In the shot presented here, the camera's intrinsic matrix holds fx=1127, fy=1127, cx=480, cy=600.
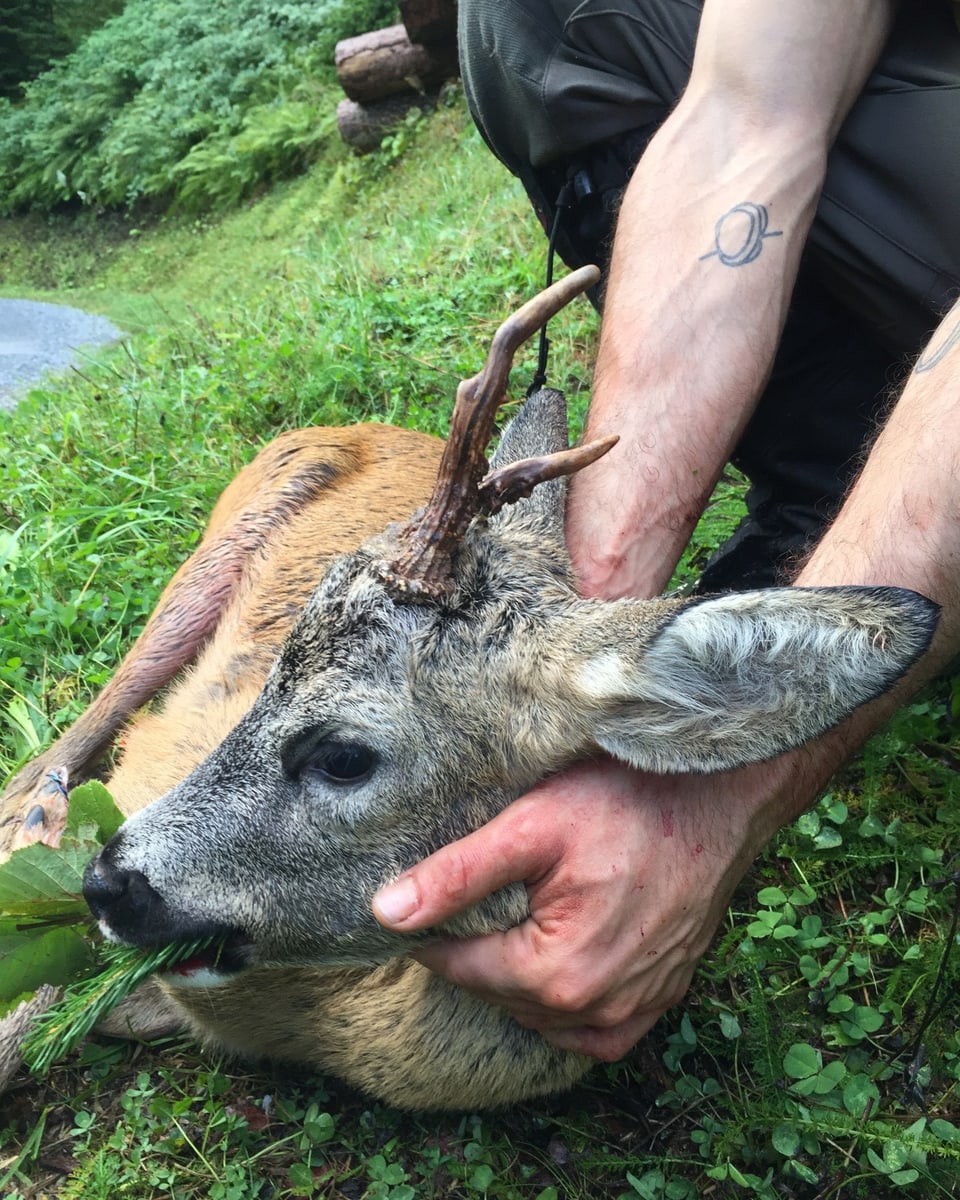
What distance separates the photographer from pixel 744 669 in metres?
2.22

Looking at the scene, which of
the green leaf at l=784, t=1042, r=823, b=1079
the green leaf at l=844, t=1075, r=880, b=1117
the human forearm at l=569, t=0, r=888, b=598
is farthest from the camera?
the human forearm at l=569, t=0, r=888, b=598

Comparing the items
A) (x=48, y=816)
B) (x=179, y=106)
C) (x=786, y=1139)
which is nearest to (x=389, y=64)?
(x=179, y=106)

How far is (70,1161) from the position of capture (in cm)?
310

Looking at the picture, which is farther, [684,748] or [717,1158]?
[717,1158]

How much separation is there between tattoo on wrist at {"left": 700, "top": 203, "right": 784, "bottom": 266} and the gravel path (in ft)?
23.9

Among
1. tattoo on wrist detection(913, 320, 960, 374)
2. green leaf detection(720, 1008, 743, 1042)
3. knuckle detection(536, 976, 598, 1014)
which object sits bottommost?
green leaf detection(720, 1008, 743, 1042)

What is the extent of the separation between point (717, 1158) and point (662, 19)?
12.6 ft

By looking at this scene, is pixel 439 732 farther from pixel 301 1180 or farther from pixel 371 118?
pixel 371 118

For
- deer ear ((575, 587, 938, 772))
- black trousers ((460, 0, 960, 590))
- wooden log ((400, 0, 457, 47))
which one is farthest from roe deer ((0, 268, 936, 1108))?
wooden log ((400, 0, 457, 47))

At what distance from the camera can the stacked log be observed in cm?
1202

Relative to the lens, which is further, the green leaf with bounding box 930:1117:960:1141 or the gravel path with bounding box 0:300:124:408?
the gravel path with bounding box 0:300:124:408

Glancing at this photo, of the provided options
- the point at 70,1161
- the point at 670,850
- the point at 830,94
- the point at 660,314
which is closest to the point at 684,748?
the point at 670,850

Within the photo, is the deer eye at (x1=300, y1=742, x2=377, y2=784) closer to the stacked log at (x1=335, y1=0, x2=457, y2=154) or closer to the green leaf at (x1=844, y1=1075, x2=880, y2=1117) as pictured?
the green leaf at (x1=844, y1=1075, x2=880, y2=1117)

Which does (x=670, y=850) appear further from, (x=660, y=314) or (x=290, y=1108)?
(x=660, y=314)
